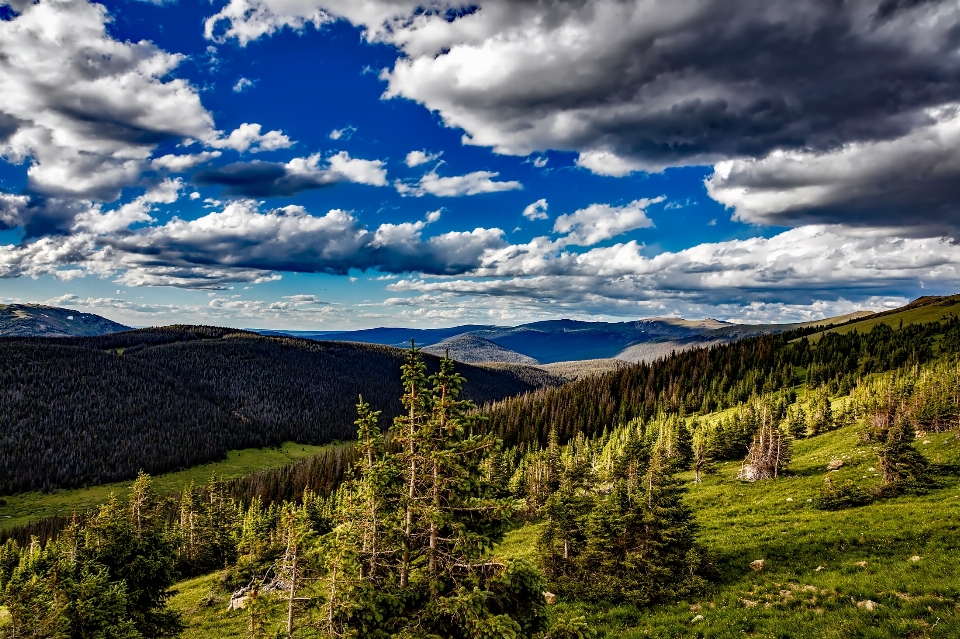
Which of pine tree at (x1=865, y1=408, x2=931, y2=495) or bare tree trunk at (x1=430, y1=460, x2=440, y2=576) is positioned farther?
pine tree at (x1=865, y1=408, x2=931, y2=495)

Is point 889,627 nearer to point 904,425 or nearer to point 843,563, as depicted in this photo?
point 843,563

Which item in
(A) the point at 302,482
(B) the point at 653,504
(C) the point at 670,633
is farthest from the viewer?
(A) the point at 302,482

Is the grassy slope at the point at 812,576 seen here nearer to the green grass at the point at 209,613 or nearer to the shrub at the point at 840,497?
the green grass at the point at 209,613

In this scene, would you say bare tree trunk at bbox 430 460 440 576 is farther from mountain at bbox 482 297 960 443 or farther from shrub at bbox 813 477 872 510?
mountain at bbox 482 297 960 443

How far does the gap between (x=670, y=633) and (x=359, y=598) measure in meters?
19.3

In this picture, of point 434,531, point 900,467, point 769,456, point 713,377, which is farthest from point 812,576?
point 713,377

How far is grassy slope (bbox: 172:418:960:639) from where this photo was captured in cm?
2112

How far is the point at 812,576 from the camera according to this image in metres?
27.0

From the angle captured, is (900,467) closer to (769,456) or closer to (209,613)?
(769,456)

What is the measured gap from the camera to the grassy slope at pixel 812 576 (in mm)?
21125

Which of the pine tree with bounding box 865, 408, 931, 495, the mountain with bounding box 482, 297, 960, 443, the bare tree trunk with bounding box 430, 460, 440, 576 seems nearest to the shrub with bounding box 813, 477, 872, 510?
the pine tree with bounding box 865, 408, 931, 495

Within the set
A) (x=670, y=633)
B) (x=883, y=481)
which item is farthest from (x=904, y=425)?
(x=670, y=633)

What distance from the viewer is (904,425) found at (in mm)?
42312

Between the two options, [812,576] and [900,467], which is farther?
[900,467]
